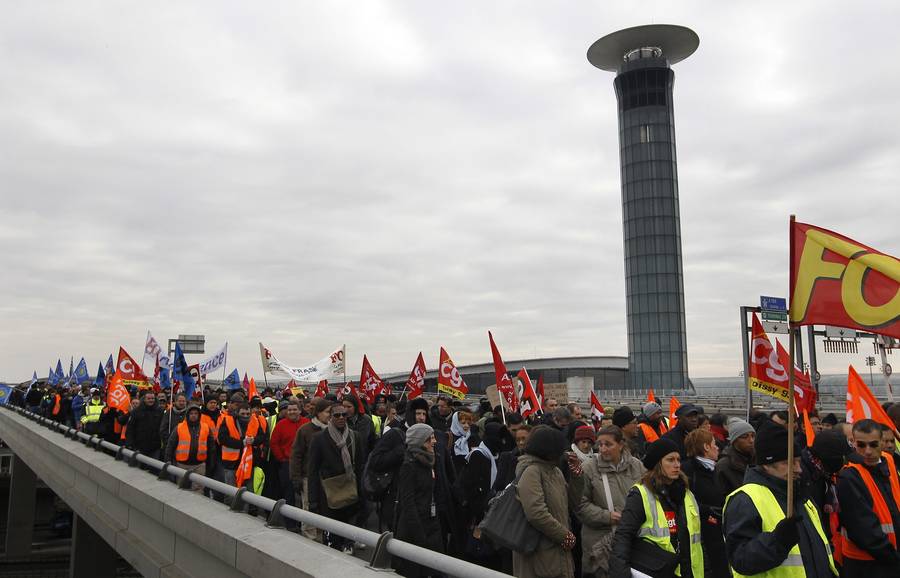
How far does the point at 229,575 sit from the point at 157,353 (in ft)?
58.2

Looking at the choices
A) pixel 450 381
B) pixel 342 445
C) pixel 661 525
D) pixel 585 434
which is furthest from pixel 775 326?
pixel 661 525

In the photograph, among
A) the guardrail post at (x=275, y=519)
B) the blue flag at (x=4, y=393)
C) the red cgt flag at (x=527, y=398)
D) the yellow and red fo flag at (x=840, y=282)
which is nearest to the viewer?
the yellow and red fo flag at (x=840, y=282)

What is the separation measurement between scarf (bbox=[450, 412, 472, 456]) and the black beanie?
3300 mm

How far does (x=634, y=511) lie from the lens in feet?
15.9

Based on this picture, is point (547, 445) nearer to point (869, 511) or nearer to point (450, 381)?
point (869, 511)

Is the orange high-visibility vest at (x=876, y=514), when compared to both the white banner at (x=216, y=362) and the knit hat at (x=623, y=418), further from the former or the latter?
the white banner at (x=216, y=362)

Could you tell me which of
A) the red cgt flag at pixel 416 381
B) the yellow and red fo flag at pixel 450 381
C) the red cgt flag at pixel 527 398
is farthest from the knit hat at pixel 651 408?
the red cgt flag at pixel 416 381

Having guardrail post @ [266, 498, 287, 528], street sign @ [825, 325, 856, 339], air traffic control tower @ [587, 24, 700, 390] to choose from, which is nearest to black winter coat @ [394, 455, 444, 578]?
guardrail post @ [266, 498, 287, 528]

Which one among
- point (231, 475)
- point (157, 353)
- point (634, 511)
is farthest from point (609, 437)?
point (157, 353)

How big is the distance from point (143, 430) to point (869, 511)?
41.5ft

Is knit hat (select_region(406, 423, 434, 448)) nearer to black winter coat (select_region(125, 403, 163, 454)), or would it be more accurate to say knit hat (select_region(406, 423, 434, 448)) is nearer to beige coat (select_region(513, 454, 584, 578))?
beige coat (select_region(513, 454, 584, 578))

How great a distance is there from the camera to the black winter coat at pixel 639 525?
15.7 ft

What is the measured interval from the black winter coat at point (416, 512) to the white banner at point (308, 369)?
3073 cm

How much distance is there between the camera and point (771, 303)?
37.7 m
